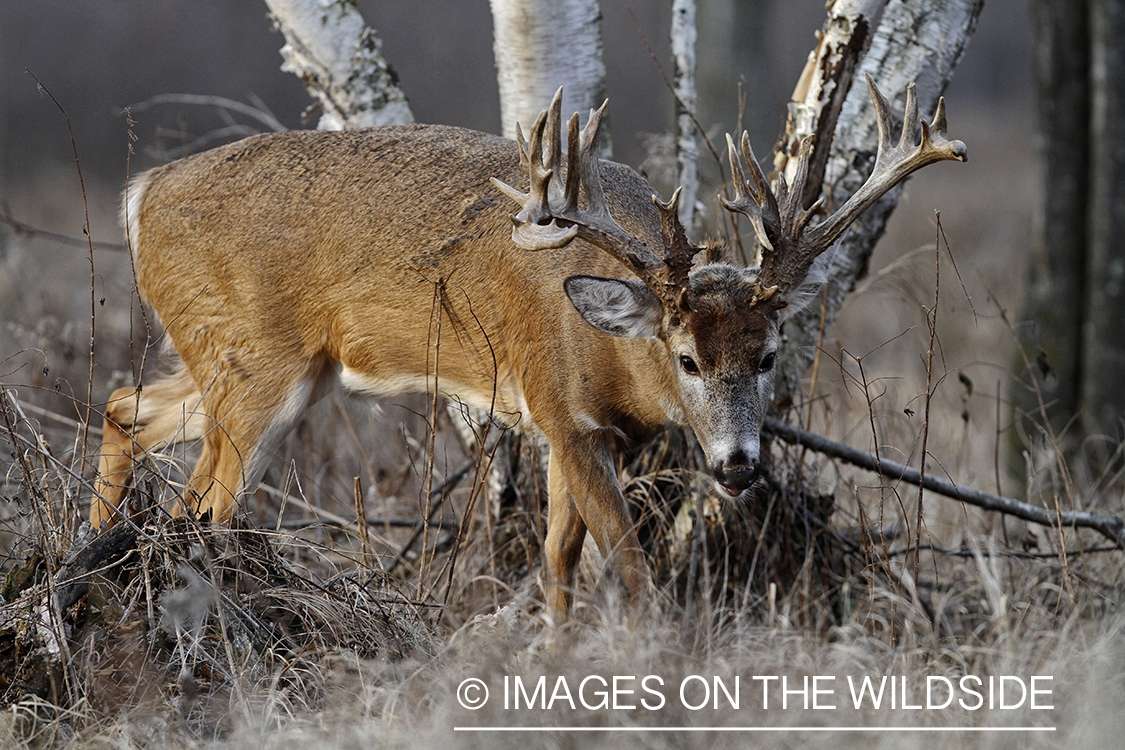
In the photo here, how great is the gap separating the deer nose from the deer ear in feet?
1.88

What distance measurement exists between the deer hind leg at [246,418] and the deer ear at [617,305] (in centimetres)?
149

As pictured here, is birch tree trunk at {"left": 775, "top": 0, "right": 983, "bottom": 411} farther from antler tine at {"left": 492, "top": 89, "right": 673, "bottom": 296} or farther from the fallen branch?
antler tine at {"left": 492, "top": 89, "right": 673, "bottom": 296}

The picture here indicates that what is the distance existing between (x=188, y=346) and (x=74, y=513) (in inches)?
50.7

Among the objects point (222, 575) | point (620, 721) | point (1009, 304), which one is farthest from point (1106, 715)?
point (1009, 304)

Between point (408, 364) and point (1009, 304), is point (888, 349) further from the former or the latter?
point (408, 364)

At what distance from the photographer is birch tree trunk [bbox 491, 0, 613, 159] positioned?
4.52 m

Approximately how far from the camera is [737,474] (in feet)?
11.5

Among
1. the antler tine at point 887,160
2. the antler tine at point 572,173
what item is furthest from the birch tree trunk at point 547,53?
the antler tine at point 887,160

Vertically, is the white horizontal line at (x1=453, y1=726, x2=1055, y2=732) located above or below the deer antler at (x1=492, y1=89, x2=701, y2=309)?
below

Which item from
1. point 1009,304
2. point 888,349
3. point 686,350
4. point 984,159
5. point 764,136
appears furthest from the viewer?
point 984,159

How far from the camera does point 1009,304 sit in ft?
36.8

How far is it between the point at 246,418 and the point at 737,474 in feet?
7.12

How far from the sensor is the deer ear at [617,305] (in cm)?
364

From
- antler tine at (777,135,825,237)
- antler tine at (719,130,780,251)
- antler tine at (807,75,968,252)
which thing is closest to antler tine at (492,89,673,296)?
antler tine at (719,130,780,251)
